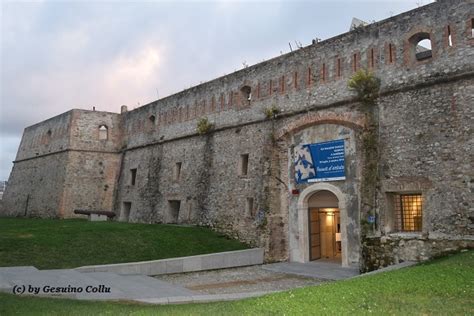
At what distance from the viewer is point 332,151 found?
1298cm

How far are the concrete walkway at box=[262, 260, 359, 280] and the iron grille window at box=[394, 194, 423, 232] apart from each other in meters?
1.93

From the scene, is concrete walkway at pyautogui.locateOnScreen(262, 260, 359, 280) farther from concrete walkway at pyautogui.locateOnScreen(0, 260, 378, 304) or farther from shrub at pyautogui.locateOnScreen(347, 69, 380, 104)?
shrub at pyautogui.locateOnScreen(347, 69, 380, 104)

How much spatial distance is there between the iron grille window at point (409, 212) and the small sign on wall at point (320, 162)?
188cm

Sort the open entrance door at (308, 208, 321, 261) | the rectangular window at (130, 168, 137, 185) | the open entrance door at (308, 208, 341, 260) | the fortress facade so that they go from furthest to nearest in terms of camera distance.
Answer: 1. the rectangular window at (130, 168, 137, 185)
2. the open entrance door at (308, 208, 341, 260)
3. the open entrance door at (308, 208, 321, 261)
4. the fortress facade

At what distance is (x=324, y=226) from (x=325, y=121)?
4.03m

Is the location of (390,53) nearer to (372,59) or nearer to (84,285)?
(372,59)

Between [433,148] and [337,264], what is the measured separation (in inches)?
190

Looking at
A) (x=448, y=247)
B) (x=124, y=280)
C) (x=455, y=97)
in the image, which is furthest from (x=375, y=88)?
(x=124, y=280)

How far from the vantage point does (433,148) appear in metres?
10.5

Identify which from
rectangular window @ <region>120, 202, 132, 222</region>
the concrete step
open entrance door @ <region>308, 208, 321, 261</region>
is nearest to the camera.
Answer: the concrete step

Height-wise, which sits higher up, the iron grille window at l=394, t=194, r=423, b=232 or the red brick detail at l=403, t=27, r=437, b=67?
the red brick detail at l=403, t=27, r=437, b=67

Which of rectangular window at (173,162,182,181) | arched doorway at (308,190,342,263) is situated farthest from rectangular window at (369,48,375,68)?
rectangular window at (173,162,182,181)

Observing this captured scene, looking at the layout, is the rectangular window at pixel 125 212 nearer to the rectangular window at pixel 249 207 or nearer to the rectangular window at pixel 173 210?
the rectangular window at pixel 173 210

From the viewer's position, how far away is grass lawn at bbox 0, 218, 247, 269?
35.9ft
